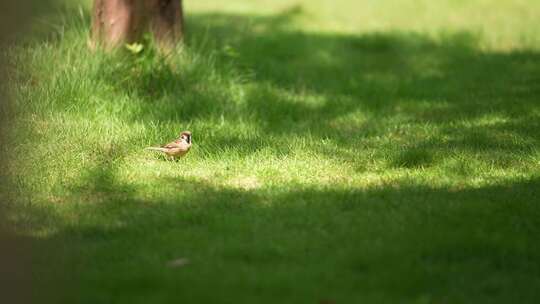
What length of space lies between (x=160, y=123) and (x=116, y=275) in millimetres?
3569

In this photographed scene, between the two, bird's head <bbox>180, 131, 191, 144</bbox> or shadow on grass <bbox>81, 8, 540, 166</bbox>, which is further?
shadow on grass <bbox>81, 8, 540, 166</bbox>

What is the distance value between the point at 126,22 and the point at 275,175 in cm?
322

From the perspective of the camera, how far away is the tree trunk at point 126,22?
28.9ft

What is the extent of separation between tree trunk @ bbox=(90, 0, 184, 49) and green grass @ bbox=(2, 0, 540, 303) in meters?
0.23

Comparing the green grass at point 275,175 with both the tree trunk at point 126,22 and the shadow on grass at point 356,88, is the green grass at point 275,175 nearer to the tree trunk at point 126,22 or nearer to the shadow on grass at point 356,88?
the shadow on grass at point 356,88

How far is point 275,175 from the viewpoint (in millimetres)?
6516

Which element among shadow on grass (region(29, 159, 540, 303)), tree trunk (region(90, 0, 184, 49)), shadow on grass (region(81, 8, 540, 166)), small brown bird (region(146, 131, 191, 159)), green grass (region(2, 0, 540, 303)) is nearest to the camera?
shadow on grass (region(29, 159, 540, 303))

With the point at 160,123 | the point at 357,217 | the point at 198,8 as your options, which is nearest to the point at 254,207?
the point at 357,217

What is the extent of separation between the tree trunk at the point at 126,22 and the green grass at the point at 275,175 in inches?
8.9

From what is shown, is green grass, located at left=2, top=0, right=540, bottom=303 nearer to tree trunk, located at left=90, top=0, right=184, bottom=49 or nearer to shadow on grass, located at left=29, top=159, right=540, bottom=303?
shadow on grass, located at left=29, top=159, right=540, bottom=303

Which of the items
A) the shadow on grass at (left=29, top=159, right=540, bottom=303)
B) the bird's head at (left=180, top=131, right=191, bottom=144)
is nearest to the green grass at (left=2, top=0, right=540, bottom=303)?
the shadow on grass at (left=29, top=159, right=540, bottom=303)

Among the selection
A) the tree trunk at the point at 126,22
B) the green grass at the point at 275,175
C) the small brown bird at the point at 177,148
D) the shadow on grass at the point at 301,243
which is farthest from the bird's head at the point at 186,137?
the tree trunk at the point at 126,22

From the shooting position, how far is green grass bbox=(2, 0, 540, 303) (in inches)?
180

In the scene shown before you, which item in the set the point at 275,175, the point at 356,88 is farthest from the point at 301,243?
the point at 356,88
